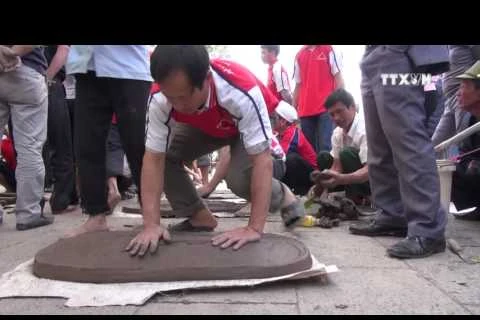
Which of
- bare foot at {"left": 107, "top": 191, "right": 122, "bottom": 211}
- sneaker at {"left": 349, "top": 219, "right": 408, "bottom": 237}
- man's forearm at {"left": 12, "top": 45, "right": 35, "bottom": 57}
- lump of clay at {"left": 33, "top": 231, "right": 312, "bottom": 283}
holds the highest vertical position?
man's forearm at {"left": 12, "top": 45, "right": 35, "bottom": 57}

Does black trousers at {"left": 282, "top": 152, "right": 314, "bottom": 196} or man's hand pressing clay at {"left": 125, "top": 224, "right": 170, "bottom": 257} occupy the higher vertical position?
man's hand pressing clay at {"left": 125, "top": 224, "right": 170, "bottom": 257}

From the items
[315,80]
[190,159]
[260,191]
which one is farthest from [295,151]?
[260,191]

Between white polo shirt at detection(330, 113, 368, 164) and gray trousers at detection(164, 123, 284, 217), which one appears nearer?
gray trousers at detection(164, 123, 284, 217)

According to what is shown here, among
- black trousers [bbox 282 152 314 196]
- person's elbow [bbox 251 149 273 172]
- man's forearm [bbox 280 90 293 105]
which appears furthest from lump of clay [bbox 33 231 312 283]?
man's forearm [bbox 280 90 293 105]

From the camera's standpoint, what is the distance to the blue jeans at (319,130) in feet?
15.4

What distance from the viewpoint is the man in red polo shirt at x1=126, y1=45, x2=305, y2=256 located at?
188cm

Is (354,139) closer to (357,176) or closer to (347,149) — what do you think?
(347,149)

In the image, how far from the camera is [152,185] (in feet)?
6.96

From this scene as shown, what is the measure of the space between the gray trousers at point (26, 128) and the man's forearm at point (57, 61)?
510mm

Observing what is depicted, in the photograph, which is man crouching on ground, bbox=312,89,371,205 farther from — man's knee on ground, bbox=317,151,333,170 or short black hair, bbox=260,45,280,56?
short black hair, bbox=260,45,280,56

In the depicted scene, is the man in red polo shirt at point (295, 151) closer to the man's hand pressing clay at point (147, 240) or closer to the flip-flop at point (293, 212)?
the flip-flop at point (293, 212)

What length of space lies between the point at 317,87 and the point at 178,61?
3048mm

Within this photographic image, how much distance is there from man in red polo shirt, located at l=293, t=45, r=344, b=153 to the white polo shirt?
0.64 m

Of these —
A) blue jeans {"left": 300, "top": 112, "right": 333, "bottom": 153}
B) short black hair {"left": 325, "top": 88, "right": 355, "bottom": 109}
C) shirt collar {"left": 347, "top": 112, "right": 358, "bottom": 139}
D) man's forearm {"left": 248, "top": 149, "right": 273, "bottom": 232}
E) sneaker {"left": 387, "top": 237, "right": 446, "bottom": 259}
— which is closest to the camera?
man's forearm {"left": 248, "top": 149, "right": 273, "bottom": 232}
